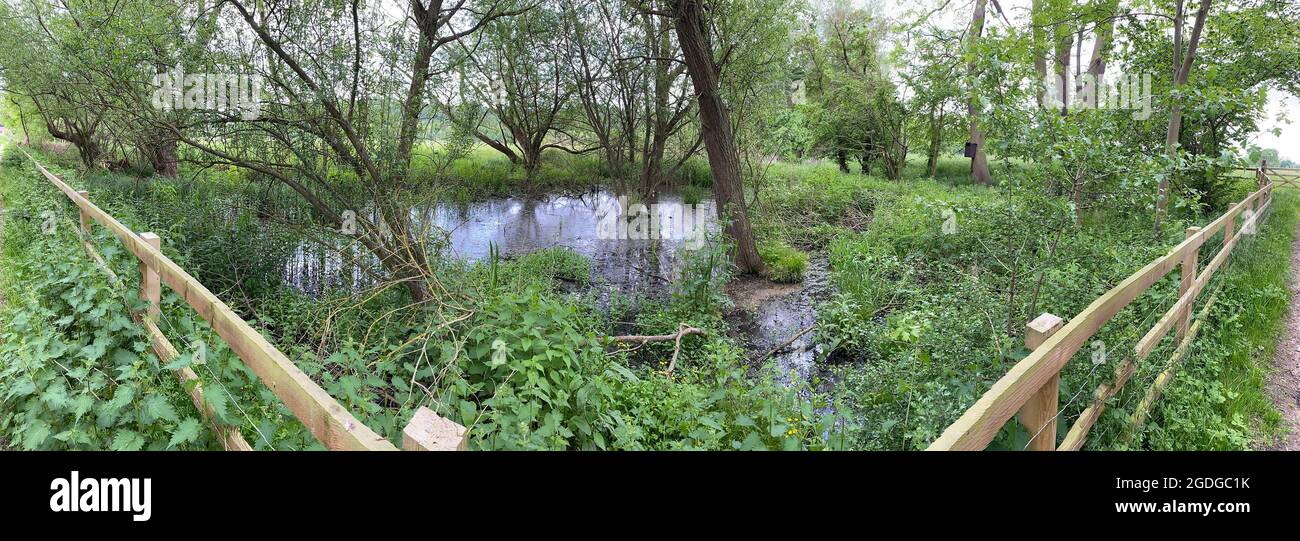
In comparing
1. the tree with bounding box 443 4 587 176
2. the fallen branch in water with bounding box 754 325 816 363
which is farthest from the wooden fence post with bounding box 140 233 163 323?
the tree with bounding box 443 4 587 176

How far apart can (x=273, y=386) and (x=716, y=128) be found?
26.3ft

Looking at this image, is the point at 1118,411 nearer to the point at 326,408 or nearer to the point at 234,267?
the point at 326,408

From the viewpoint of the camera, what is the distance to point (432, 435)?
149 cm

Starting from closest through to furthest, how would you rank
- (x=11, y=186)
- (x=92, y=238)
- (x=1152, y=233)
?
(x=92, y=238) < (x=1152, y=233) < (x=11, y=186)

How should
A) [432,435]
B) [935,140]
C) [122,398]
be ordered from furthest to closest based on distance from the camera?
[935,140], [122,398], [432,435]

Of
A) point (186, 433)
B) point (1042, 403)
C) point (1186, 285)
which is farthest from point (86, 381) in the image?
point (1186, 285)

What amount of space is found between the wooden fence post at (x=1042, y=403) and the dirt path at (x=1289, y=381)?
244 cm

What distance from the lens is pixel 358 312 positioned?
600 cm

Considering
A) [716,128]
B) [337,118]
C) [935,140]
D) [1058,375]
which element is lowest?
[1058,375]

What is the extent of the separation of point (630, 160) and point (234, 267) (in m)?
7.49

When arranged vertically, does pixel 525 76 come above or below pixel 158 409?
above

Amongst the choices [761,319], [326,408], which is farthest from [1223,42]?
[326,408]

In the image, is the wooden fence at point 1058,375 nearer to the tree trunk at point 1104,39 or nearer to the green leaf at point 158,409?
the green leaf at point 158,409

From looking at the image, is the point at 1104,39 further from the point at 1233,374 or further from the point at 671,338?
the point at 671,338
